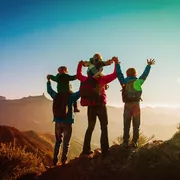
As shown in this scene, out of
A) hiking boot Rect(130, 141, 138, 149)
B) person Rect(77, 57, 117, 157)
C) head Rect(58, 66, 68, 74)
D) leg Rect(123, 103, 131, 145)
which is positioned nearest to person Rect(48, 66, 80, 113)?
head Rect(58, 66, 68, 74)

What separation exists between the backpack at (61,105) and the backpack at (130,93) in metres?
1.58

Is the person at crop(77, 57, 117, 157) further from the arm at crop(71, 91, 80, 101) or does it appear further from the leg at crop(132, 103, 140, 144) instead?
the leg at crop(132, 103, 140, 144)

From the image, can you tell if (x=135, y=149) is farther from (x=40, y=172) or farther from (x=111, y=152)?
(x=40, y=172)

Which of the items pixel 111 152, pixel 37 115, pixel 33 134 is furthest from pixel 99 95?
pixel 37 115

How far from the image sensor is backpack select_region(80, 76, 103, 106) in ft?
21.1

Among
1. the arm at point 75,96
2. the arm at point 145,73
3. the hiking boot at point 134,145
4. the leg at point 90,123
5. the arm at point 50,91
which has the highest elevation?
the arm at point 145,73

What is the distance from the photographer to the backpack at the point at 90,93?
6.44m

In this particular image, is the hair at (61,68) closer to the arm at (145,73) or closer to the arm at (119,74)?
the arm at (119,74)

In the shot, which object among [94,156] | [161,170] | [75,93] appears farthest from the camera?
[75,93]

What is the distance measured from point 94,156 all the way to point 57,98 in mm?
1867

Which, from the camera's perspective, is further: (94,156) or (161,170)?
(94,156)

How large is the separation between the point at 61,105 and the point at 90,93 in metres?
1.24

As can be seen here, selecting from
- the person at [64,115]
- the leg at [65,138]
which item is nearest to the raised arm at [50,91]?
the person at [64,115]

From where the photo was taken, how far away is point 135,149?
6551 millimetres
